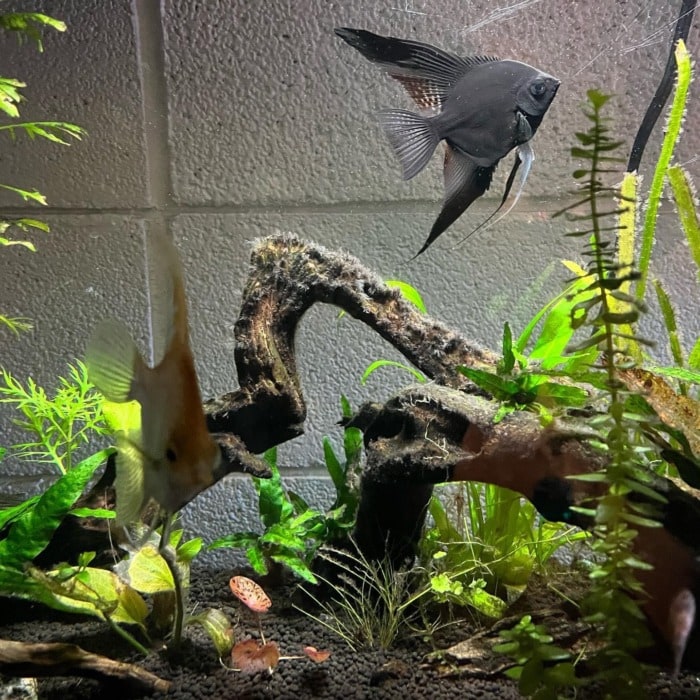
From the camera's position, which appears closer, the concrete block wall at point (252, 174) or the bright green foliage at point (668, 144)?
the bright green foliage at point (668, 144)

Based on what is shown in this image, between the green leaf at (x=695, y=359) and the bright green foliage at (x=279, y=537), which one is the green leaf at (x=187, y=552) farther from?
the green leaf at (x=695, y=359)

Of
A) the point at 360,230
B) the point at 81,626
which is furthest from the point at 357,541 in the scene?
the point at 360,230

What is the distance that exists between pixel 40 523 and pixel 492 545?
1.20 meters

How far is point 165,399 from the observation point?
0.89 metres

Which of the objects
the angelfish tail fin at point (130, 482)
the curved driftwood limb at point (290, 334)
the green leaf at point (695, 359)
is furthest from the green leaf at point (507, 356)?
the angelfish tail fin at point (130, 482)

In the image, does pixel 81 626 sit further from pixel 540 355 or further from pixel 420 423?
pixel 540 355

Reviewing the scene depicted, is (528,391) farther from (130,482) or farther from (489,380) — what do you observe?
(130,482)

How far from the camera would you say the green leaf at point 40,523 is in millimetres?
1476

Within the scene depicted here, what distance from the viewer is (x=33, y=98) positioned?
224cm

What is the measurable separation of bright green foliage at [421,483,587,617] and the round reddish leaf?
0.45m

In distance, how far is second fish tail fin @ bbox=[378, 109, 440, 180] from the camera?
1811mm

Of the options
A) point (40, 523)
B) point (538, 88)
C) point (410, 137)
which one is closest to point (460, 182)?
point (410, 137)

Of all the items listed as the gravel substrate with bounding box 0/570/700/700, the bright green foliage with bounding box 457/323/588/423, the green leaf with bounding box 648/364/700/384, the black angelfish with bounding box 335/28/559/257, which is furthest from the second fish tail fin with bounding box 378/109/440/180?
the gravel substrate with bounding box 0/570/700/700

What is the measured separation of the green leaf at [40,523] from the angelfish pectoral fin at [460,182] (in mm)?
1300
